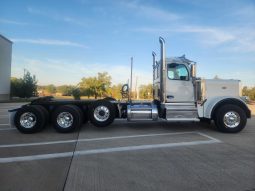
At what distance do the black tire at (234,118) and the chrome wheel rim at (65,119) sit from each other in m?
5.15

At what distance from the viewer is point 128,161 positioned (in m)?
5.85

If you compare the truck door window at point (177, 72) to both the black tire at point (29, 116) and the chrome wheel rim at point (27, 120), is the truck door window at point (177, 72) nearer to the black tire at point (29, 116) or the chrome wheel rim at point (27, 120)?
the black tire at point (29, 116)

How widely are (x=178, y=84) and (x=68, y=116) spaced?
166 inches

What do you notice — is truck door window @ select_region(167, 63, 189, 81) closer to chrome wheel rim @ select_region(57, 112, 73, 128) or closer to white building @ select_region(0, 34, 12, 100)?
chrome wheel rim @ select_region(57, 112, 73, 128)

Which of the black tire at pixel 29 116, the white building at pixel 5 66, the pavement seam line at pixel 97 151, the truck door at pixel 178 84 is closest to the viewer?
the pavement seam line at pixel 97 151

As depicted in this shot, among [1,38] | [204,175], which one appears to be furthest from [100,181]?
[1,38]

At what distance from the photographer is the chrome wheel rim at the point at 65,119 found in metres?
9.60

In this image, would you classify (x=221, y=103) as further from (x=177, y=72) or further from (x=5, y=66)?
(x=5, y=66)

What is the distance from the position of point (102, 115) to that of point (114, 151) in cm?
329

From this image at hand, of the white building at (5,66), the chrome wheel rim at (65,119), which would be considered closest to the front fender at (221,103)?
the chrome wheel rim at (65,119)

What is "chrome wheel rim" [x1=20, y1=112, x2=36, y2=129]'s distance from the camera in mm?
9500

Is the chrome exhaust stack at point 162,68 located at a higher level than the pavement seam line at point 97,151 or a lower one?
higher

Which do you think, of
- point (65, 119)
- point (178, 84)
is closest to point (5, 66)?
point (65, 119)

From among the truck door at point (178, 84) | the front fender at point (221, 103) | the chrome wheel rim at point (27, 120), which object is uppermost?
the truck door at point (178, 84)
